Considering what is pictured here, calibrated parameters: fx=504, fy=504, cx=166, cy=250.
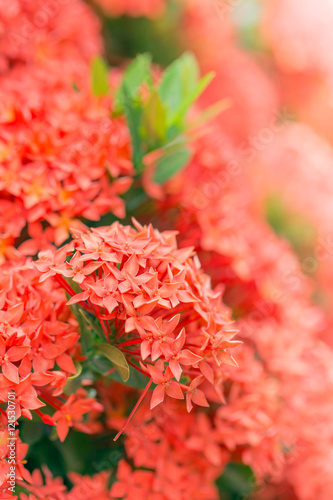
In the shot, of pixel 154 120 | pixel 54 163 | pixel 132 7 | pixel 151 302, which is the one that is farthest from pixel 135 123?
pixel 132 7

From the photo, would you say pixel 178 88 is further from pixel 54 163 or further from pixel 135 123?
pixel 54 163

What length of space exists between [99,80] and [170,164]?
0.58ft

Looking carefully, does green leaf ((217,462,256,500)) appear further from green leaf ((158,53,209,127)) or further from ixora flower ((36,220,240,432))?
green leaf ((158,53,209,127))

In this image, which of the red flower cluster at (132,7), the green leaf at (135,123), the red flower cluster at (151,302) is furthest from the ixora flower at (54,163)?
the red flower cluster at (132,7)

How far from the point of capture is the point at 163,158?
73 cm

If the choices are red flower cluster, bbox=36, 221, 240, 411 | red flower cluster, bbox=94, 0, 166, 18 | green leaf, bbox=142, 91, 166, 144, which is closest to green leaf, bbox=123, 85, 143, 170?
green leaf, bbox=142, 91, 166, 144

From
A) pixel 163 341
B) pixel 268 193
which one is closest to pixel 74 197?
pixel 163 341

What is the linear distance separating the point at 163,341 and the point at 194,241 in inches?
11.9

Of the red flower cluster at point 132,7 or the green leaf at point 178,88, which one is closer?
the green leaf at point 178,88

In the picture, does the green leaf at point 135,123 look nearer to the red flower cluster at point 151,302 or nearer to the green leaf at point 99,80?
the green leaf at point 99,80

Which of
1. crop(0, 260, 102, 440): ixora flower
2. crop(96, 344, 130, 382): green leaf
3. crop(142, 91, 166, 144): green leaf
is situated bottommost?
crop(0, 260, 102, 440): ixora flower

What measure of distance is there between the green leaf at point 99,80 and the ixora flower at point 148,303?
315mm

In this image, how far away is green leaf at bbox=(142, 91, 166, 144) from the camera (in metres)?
0.69

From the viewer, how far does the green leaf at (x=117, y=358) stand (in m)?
0.50
